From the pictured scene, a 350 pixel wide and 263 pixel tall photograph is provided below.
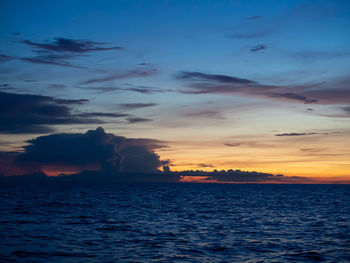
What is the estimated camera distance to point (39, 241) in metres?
23.9

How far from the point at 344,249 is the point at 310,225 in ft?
37.4

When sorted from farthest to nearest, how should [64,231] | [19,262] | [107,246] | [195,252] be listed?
[64,231] < [107,246] < [195,252] < [19,262]

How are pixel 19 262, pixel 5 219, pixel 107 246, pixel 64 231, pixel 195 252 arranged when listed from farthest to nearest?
pixel 5 219 → pixel 64 231 → pixel 107 246 → pixel 195 252 → pixel 19 262

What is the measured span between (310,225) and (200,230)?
11.9 m

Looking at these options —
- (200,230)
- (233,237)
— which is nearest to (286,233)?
(233,237)

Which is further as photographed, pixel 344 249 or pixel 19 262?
pixel 344 249

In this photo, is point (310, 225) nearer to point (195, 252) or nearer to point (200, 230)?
point (200, 230)

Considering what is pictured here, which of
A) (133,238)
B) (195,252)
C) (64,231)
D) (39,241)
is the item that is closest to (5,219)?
(64,231)

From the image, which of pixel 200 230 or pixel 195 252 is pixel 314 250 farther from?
pixel 200 230

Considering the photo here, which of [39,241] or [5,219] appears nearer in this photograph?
[39,241]

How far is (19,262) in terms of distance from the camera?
1839 centimetres

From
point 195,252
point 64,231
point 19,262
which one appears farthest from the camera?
point 64,231

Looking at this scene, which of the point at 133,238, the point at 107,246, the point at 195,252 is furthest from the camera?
the point at 133,238

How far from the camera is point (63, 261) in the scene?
62.0ft
